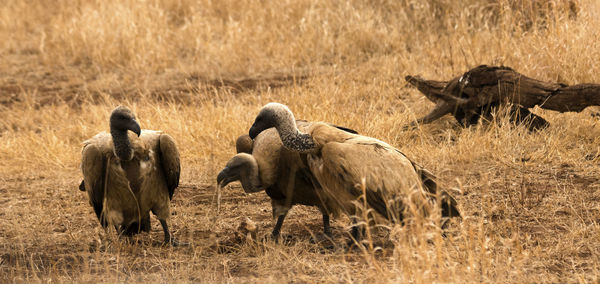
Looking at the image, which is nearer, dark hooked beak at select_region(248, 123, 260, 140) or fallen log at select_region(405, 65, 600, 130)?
dark hooked beak at select_region(248, 123, 260, 140)

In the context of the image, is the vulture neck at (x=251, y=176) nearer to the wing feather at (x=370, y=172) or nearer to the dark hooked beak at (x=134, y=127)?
the wing feather at (x=370, y=172)

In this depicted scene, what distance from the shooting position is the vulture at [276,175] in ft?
15.7

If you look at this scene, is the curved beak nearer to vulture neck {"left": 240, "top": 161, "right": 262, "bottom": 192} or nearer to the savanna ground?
vulture neck {"left": 240, "top": 161, "right": 262, "bottom": 192}

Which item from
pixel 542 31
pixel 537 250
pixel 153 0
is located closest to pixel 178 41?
pixel 153 0

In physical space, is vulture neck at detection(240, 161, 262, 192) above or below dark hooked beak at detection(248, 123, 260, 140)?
below

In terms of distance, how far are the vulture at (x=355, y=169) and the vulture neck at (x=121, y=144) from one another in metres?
0.89

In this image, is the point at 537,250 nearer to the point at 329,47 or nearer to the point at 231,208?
the point at 231,208

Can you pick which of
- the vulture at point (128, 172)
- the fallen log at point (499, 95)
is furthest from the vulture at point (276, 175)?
the fallen log at point (499, 95)

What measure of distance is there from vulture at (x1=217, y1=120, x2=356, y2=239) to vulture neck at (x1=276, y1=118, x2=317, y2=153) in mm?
201

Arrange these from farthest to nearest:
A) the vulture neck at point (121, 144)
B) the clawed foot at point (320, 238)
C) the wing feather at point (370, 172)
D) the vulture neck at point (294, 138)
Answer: the clawed foot at point (320, 238), the vulture neck at point (121, 144), the vulture neck at point (294, 138), the wing feather at point (370, 172)

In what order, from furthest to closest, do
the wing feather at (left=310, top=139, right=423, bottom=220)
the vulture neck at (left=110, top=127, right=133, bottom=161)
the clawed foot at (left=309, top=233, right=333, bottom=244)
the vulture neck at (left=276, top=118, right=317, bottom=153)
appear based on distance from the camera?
the clawed foot at (left=309, top=233, right=333, bottom=244) → the vulture neck at (left=110, top=127, right=133, bottom=161) → the vulture neck at (left=276, top=118, right=317, bottom=153) → the wing feather at (left=310, top=139, right=423, bottom=220)

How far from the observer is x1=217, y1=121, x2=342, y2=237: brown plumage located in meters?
4.78

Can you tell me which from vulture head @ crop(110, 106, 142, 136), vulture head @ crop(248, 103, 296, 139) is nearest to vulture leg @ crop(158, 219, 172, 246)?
vulture head @ crop(110, 106, 142, 136)

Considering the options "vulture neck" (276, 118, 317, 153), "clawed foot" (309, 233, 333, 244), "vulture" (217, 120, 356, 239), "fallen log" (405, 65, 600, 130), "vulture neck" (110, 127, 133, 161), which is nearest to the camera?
"vulture neck" (276, 118, 317, 153)
